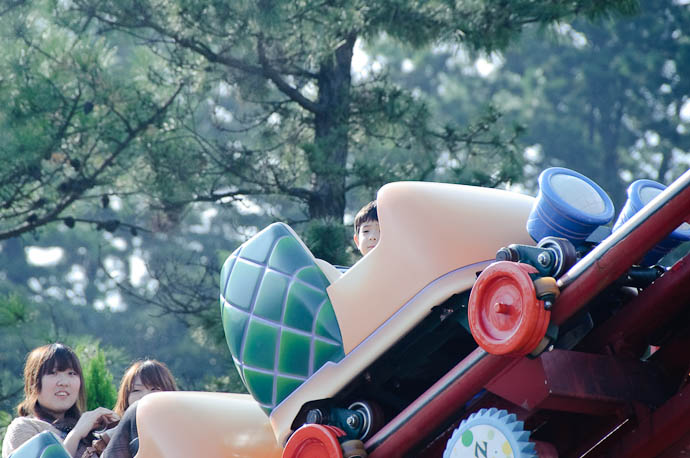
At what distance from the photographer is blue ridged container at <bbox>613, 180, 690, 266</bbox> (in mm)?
2908

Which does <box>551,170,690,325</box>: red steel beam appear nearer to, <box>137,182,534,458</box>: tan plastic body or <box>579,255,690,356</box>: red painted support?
<box>579,255,690,356</box>: red painted support

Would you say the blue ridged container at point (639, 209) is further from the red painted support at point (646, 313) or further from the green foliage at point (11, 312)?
the green foliage at point (11, 312)

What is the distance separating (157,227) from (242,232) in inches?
27.8

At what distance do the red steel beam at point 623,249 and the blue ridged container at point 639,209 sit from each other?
12.2 inches

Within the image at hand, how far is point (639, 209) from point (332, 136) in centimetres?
436

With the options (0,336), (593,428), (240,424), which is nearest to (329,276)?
(240,424)

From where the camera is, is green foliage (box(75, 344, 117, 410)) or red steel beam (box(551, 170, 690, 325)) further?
green foliage (box(75, 344, 117, 410))

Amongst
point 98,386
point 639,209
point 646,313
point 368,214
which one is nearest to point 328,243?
point 98,386

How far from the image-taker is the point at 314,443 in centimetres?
299

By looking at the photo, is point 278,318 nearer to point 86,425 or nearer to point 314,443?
point 314,443

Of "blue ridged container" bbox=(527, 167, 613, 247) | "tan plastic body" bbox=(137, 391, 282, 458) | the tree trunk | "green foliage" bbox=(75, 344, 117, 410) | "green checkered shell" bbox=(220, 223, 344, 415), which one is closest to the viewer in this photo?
"blue ridged container" bbox=(527, 167, 613, 247)

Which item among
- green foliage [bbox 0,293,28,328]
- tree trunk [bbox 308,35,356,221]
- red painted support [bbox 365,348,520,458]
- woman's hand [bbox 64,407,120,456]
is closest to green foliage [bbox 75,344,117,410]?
green foliage [bbox 0,293,28,328]

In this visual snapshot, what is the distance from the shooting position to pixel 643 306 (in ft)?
8.90

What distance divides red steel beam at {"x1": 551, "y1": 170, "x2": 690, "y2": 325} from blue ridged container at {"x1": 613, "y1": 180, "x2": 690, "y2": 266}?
0.31 metres
